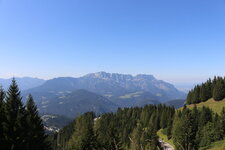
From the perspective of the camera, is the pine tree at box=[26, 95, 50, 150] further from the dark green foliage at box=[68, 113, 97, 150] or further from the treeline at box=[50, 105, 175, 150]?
the dark green foliage at box=[68, 113, 97, 150]

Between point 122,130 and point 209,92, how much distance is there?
172ft

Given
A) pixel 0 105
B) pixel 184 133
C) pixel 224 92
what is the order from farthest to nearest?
pixel 224 92
pixel 184 133
pixel 0 105

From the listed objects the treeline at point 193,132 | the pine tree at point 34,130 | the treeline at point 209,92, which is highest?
the treeline at point 209,92

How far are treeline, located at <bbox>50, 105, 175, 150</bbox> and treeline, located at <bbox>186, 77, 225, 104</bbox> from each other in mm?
15417

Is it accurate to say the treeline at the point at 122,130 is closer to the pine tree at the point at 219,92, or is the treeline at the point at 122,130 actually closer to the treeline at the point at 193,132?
the treeline at the point at 193,132

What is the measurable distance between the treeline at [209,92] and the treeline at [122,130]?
1542cm

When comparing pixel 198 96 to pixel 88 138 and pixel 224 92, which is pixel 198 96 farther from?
pixel 88 138

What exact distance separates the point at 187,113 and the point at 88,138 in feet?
96.7

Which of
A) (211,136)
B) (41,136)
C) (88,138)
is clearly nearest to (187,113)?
(211,136)

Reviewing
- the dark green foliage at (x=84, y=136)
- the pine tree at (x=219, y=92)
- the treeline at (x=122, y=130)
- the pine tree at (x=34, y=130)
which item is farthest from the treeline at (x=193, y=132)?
the pine tree at (x=219, y=92)

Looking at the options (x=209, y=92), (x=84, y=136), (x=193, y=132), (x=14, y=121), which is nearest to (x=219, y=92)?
(x=209, y=92)

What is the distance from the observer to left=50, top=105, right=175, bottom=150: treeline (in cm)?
1170

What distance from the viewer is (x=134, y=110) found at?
135875 millimetres

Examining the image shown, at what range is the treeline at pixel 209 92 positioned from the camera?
99.0m
